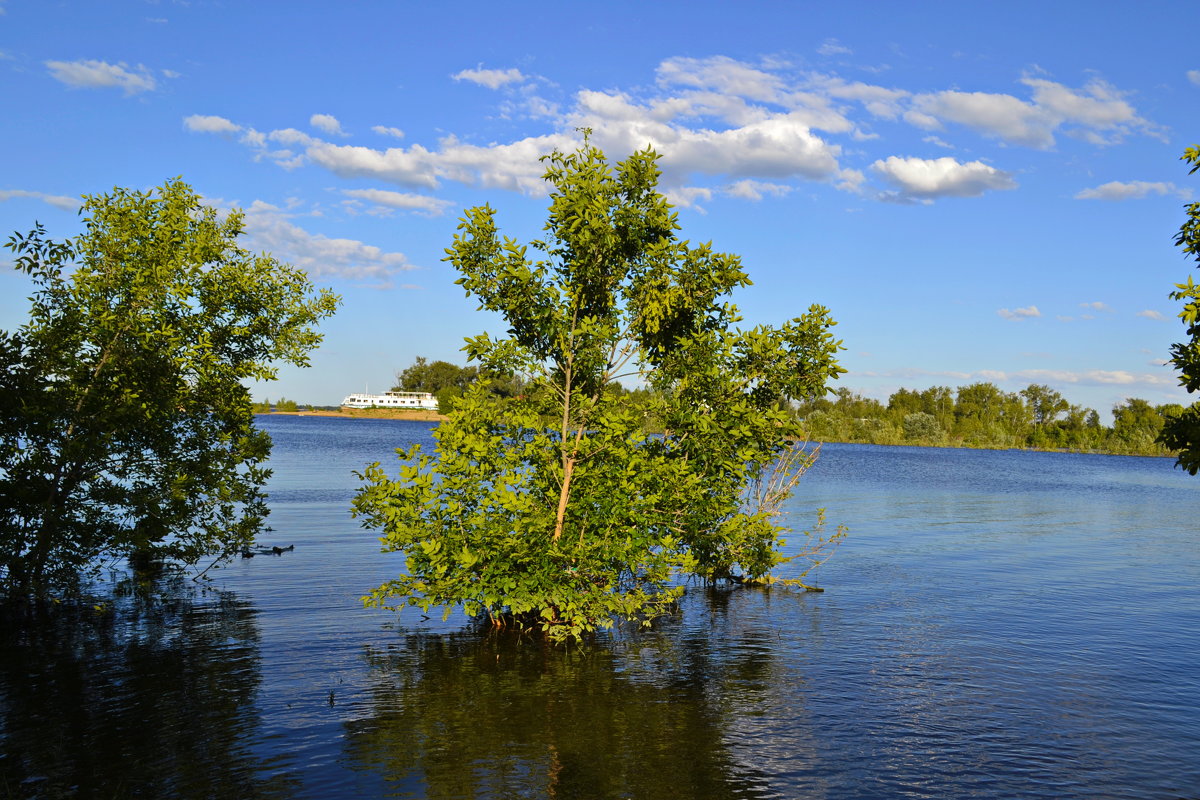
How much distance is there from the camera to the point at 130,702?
15086 millimetres

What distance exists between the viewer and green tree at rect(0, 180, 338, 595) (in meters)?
19.4

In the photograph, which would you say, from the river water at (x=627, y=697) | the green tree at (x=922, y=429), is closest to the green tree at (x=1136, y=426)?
the green tree at (x=922, y=429)

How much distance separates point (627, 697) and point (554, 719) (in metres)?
1.83

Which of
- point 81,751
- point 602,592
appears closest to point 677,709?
point 602,592

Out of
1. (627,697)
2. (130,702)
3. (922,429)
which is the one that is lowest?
(627,697)

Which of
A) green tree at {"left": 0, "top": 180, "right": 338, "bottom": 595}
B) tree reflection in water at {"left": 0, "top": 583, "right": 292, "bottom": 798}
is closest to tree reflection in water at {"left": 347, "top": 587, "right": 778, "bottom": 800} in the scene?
tree reflection in water at {"left": 0, "top": 583, "right": 292, "bottom": 798}

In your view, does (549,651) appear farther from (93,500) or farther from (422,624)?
(93,500)

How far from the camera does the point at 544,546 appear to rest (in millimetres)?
16828

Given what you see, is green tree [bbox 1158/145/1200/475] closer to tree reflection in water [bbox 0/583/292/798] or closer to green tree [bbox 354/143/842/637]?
green tree [bbox 354/143/842/637]

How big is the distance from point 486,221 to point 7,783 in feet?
41.0

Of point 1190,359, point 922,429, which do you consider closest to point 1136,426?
point 922,429

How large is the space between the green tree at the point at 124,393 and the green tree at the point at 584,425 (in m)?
7.00

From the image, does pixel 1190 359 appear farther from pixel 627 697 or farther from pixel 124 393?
pixel 124 393

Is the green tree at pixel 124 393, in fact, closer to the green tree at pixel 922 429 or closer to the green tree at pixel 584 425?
the green tree at pixel 584 425
